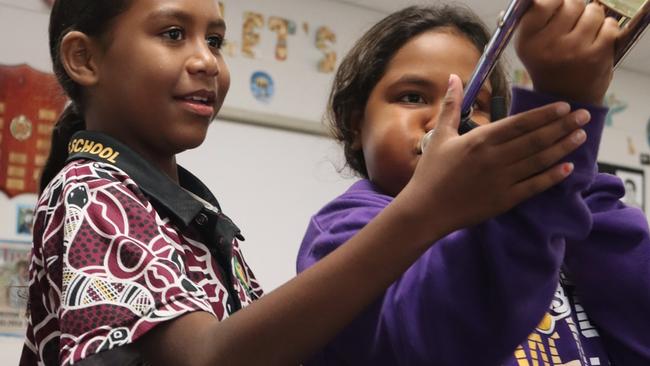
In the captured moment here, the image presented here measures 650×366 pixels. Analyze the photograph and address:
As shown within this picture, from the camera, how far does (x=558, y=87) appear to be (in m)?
0.51

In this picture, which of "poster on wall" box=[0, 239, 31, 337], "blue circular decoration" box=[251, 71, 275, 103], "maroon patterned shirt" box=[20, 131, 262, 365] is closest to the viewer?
"maroon patterned shirt" box=[20, 131, 262, 365]

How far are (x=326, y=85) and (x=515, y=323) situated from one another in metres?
2.32

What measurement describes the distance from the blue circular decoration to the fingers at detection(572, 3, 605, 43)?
222 centimetres

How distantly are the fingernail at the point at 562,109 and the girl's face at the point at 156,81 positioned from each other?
0.41 metres

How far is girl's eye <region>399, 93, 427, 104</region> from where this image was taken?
0.80m

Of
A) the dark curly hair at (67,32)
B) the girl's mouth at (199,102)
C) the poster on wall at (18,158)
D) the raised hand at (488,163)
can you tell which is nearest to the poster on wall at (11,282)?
the poster on wall at (18,158)

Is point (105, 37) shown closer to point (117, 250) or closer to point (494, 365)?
point (117, 250)

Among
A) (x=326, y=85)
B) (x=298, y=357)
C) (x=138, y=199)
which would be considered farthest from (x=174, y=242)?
(x=326, y=85)

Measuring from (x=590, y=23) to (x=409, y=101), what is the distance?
326 millimetres

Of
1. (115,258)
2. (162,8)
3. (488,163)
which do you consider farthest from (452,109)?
(162,8)

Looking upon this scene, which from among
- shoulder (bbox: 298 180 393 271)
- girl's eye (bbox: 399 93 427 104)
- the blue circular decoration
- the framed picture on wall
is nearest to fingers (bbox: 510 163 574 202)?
shoulder (bbox: 298 180 393 271)

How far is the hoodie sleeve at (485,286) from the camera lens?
0.53 metres

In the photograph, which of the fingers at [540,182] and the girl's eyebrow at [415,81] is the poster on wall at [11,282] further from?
the fingers at [540,182]

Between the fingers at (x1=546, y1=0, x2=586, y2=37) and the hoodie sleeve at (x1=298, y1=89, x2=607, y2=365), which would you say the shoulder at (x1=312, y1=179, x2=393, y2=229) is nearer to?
the hoodie sleeve at (x1=298, y1=89, x2=607, y2=365)
